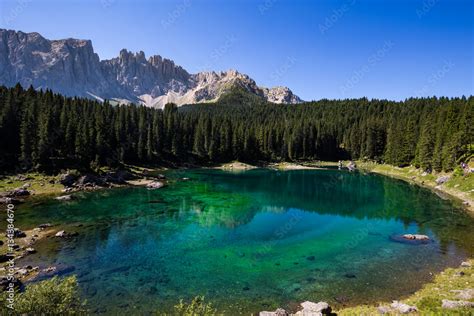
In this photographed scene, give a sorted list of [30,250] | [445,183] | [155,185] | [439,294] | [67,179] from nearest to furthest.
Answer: [439,294] < [30,250] < [67,179] < [445,183] < [155,185]

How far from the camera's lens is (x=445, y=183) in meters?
81.5

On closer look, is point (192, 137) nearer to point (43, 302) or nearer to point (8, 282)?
point (8, 282)

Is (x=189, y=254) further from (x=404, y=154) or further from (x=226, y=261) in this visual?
(x=404, y=154)

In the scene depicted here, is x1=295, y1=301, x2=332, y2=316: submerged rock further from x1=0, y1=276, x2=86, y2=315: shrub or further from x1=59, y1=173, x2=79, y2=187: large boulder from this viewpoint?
x1=59, y1=173, x2=79, y2=187: large boulder

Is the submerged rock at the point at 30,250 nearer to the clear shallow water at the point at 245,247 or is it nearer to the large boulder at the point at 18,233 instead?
the clear shallow water at the point at 245,247

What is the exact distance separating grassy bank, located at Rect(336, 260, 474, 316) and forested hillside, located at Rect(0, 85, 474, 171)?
6615 cm

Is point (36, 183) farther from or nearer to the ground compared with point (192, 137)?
nearer to the ground

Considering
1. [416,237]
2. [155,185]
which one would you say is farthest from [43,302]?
[155,185]

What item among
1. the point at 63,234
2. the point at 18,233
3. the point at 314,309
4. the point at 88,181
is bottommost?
the point at 63,234

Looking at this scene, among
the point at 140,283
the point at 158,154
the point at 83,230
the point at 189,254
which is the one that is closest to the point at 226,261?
the point at 189,254

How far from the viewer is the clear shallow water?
2816 cm

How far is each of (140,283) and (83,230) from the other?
857 inches

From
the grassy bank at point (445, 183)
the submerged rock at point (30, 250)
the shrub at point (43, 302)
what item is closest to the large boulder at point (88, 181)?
the submerged rock at point (30, 250)

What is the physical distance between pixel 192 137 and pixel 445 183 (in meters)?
113
